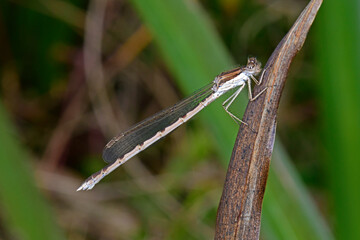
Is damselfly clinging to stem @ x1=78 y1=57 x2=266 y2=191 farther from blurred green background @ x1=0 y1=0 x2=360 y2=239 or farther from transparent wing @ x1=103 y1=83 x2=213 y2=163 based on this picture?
blurred green background @ x1=0 y1=0 x2=360 y2=239

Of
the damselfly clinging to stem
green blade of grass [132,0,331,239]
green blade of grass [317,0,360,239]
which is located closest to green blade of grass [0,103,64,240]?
the damselfly clinging to stem

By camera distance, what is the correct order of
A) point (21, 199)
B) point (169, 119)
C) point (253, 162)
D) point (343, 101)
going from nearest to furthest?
point (253, 162)
point (343, 101)
point (21, 199)
point (169, 119)

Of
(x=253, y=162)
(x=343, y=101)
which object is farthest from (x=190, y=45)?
(x=253, y=162)

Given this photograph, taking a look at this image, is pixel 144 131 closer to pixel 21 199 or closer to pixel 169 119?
pixel 169 119

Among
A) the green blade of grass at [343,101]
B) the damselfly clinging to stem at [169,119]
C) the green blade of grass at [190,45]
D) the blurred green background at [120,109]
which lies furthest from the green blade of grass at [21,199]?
the green blade of grass at [343,101]

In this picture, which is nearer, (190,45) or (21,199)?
(190,45)
